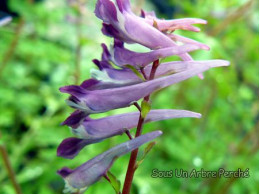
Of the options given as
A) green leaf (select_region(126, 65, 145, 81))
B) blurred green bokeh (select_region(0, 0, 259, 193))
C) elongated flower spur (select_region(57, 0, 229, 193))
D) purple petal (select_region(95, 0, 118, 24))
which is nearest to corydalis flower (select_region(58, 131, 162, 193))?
elongated flower spur (select_region(57, 0, 229, 193))

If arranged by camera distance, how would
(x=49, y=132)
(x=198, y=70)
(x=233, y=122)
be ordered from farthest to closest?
(x=233, y=122) < (x=49, y=132) < (x=198, y=70)

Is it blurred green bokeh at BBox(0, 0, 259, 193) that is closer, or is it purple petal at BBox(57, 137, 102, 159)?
purple petal at BBox(57, 137, 102, 159)

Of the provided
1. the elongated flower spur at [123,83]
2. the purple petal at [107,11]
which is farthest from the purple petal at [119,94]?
the purple petal at [107,11]

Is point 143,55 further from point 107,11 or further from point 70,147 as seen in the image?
point 70,147

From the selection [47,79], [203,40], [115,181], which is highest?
[115,181]

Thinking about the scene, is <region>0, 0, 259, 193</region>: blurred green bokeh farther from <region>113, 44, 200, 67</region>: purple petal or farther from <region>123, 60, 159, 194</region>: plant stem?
<region>113, 44, 200, 67</region>: purple petal

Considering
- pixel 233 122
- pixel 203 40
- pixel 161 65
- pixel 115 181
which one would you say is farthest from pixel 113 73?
pixel 233 122

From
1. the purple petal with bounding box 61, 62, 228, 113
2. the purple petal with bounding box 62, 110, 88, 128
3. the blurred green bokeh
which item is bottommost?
the blurred green bokeh

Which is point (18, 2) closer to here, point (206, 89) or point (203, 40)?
point (203, 40)

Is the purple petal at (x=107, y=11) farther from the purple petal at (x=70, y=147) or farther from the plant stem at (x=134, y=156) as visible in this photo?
the purple petal at (x=70, y=147)
